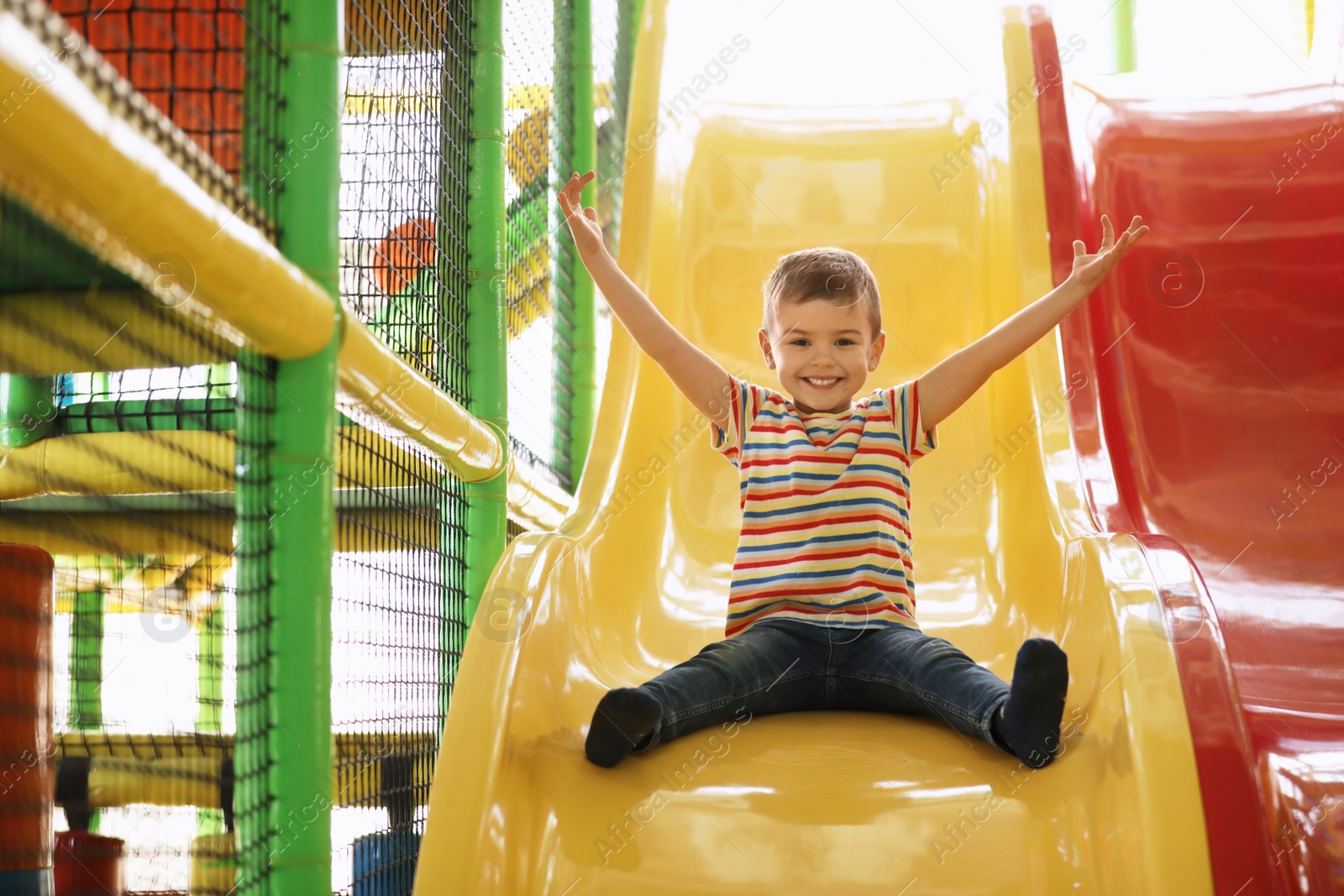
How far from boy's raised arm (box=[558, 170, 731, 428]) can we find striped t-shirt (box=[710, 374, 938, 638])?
3 cm

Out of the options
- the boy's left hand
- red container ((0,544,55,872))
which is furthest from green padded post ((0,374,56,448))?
the boy's left hand

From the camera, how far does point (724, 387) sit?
4.73ft

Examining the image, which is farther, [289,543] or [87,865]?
[87,865]

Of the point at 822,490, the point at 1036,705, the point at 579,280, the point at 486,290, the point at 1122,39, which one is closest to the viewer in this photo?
the point at 1036,705

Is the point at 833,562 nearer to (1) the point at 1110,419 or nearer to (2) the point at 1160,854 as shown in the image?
(2) the point at 1160,854

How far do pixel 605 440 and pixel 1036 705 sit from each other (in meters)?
0.93

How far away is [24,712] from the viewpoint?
42.5 inches

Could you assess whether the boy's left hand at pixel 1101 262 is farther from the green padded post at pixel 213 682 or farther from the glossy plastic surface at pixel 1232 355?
the green padded post at pixel 213 682

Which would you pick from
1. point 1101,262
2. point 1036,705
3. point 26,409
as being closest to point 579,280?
point 26,409

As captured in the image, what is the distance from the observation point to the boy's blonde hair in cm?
138

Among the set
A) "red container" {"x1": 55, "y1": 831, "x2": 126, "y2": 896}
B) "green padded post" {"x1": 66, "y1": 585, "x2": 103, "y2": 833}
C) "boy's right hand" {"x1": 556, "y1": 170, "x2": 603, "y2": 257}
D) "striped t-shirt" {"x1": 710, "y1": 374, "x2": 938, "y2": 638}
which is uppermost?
"boy's right hand" {"x1": 556, "y1": 170, "x2": 603, "y2": 257}

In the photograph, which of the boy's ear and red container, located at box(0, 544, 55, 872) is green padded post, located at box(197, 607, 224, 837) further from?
the boy's ear

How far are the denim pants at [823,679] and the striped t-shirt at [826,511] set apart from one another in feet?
0.12

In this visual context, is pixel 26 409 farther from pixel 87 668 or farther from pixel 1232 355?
pixel 1232 355
